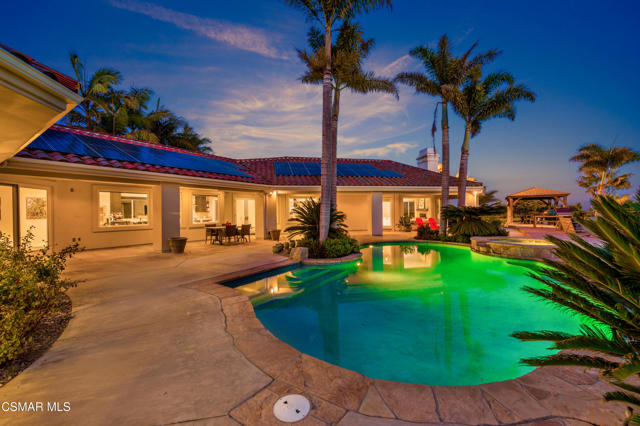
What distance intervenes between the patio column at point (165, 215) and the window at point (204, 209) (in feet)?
9.90

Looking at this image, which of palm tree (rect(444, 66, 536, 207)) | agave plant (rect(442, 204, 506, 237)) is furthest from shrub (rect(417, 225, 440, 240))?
palm tree (rect(444, 66, 536, 207))

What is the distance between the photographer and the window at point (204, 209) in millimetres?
13414

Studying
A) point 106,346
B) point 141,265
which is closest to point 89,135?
point 141,265

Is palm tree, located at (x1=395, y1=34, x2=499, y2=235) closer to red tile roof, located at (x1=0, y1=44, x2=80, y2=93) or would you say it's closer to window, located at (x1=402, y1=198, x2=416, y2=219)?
window, located at (x1=402, y1=198, x2=416, y2=219)

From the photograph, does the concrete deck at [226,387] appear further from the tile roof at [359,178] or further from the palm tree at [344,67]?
the tile roof at [359,178]

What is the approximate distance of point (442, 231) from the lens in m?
14.6

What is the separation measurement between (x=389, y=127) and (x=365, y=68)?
18.0m

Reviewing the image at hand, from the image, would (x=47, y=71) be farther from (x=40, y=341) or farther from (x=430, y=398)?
(x=430, y=398)

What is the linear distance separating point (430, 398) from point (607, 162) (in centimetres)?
3398

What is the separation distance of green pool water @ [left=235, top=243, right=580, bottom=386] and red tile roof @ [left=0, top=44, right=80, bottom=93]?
14.3ft

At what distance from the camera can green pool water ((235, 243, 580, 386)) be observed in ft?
12.3

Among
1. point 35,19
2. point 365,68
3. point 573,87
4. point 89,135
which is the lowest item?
point 89,135

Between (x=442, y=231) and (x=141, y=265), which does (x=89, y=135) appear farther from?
(x=442, y=231)

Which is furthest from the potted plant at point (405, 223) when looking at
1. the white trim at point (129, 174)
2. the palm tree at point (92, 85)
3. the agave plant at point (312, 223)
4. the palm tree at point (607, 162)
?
the palm tree at point (92, 85)
